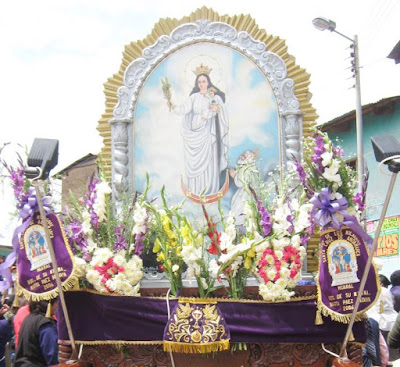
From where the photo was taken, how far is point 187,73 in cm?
653

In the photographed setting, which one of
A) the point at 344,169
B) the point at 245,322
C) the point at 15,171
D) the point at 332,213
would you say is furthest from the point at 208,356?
the point at 15,171

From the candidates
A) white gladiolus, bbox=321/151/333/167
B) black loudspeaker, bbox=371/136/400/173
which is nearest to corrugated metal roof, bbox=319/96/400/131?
black loudspeaker, bbox=371/136/400/173

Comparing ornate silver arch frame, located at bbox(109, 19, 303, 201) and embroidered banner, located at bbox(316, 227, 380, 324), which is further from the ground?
ornate silver arch frame, located at bbox(109, 19, 303, 201)

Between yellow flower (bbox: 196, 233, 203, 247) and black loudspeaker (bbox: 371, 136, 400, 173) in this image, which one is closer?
black loudspeaker (bbox: 371, 136, 400, 173)

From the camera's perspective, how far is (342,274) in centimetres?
407

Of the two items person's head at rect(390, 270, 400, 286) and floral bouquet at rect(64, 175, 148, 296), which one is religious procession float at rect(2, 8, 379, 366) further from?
person's head at rect(390, 270, 400, 286)

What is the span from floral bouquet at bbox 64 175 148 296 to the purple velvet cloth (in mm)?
134

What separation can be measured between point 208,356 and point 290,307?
2.07 ft

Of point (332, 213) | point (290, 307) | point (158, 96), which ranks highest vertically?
point (158, 96)

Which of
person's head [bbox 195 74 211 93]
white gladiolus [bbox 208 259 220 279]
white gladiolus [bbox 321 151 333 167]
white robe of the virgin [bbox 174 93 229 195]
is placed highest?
person's head [bbox 195 74 211 93]

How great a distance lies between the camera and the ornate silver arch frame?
627cm

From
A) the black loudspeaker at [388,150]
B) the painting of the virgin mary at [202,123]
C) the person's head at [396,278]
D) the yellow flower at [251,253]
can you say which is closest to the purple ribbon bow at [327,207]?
the black loudspeaker at [388,150]

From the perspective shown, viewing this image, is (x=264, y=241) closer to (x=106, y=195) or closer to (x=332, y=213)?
(x=332, y=213)

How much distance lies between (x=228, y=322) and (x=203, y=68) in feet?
10.6
